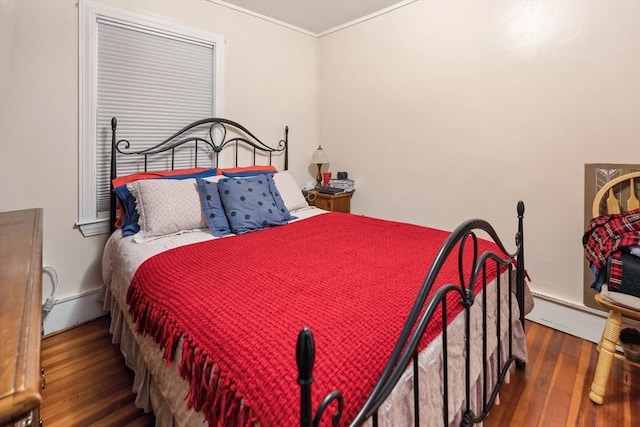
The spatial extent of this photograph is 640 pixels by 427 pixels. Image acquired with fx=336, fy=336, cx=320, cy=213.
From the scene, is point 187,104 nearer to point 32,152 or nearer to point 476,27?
point 32,152

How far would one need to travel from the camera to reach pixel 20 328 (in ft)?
2.21

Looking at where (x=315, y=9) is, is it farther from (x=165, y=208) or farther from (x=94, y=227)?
(x=94, y=227)

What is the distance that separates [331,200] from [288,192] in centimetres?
68

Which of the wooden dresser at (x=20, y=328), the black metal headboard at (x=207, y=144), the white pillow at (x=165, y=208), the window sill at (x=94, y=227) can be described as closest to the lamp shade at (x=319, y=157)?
the black metal headboard at (x=207, y=144)

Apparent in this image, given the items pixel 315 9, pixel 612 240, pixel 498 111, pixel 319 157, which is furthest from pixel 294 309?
pixel 315 9

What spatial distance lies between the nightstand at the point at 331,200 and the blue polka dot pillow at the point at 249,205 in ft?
3.05

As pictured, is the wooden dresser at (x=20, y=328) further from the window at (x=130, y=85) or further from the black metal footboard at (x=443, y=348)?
the window at (x=130, y=85)

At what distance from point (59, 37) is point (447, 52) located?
2.70 m

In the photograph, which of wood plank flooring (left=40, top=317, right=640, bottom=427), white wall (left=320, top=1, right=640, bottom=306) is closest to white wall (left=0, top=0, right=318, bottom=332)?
wood plank flooring (left=40, top=317, right=640, bottom=427)

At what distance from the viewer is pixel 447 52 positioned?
2674 mm

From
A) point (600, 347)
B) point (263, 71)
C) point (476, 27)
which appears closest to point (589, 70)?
point (476, 27)

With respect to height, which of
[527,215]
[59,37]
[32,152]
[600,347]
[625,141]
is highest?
[59,37]

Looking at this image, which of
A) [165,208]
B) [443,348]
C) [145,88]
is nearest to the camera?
[443,348]

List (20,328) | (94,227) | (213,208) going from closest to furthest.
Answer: (20,328), (213,208), (94,227)
